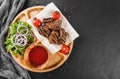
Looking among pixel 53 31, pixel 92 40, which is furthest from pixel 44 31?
pixel 92 40

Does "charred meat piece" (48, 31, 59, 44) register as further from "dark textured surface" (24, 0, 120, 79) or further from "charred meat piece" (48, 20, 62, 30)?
"dark textured surface" (24, 0, 120, 79)

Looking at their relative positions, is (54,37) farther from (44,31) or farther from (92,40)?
(92,40)

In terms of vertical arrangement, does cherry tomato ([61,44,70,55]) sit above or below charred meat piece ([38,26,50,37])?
below

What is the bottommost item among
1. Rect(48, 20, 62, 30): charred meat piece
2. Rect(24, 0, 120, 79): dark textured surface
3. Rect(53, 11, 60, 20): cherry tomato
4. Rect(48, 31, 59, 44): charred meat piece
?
Rect(24, 0, 120, 79): dark textured surface

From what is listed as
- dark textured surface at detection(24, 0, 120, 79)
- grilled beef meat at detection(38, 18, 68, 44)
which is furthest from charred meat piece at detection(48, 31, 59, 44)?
dark textured surface at detection(24, 0, 120, 79)

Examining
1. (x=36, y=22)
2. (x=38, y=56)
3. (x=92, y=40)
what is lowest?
(x=92, y=40)

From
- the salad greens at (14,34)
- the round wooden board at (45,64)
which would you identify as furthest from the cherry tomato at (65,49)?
the salad greens at (14,34)
